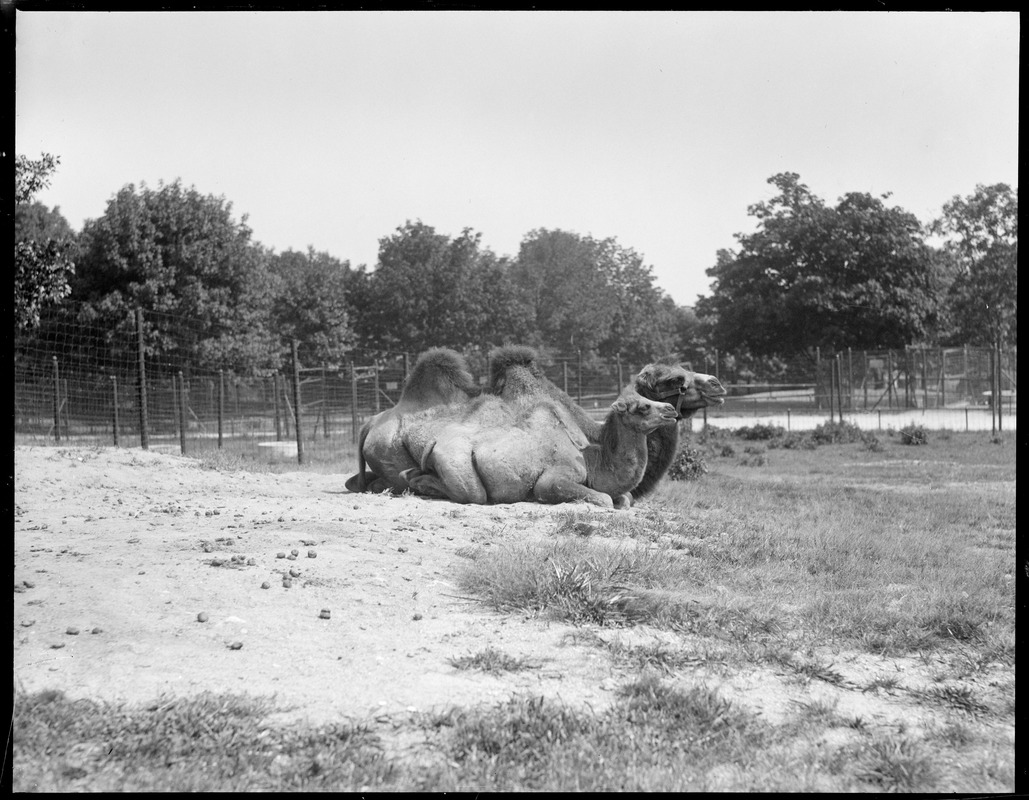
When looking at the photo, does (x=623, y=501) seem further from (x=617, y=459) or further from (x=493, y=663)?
(x=493, y=663)

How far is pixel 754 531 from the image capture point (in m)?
7.80

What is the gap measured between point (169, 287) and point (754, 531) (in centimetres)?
1897

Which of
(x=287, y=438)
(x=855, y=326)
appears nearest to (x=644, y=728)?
(x=287, y=438)

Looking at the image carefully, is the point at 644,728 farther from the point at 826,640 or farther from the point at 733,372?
the point at 733,372

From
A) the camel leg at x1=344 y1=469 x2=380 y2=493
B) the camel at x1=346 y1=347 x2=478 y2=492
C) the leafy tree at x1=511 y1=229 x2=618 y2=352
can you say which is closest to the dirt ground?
the camel at x1=346 y1=347 x2=478 y2=492

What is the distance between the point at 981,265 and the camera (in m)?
25.9

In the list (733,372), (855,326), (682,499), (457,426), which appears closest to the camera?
(457,426)

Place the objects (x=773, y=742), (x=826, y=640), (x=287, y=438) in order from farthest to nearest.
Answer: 1. (x=287, y=438)
2. (x=826, y=640)
3. (x=773, y=742)

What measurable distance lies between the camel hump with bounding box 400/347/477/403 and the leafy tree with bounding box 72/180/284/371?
1200cm

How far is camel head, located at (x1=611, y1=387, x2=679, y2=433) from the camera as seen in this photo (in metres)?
8.84

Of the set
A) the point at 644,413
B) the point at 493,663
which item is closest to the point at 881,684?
the point at 493,663

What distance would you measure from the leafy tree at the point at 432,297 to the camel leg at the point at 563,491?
2689cm

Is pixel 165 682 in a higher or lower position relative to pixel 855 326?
lower

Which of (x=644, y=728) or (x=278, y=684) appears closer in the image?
(x=644, y=728)
